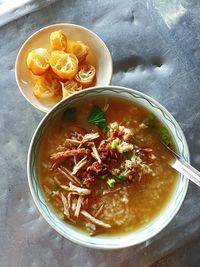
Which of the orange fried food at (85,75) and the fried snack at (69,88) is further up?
the orange fried food at (85,75)

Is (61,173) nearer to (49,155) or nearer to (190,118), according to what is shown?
(49,155)

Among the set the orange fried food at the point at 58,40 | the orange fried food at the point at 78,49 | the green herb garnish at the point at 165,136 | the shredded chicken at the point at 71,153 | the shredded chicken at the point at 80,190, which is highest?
the orange fried food at the point at 58,40

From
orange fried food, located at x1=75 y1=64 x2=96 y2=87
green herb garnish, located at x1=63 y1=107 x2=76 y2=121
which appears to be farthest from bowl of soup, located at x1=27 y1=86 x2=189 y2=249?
orange fried food, located at x1=75 y1=64 x2=96 y2=87

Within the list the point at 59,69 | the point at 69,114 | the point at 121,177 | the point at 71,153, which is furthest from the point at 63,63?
the point at 121,177

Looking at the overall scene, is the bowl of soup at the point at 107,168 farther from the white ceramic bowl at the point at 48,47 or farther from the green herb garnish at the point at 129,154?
the white ceramic bowl at the point at 48,47

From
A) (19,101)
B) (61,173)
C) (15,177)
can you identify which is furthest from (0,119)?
(61,173)

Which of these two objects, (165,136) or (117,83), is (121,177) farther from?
(117,83)

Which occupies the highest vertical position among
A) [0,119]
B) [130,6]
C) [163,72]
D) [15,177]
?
[130,6]

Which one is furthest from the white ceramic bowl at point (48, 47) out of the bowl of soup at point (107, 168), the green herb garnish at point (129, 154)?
the green herb garnish at point (129, 154)

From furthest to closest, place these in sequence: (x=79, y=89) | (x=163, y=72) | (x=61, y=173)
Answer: (x=163, y=72)
(x=79, y=89)
(x=61, y=173)
